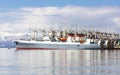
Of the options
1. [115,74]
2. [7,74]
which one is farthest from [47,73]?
[115,74]

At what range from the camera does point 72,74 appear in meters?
51.9

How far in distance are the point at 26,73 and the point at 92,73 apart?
26.7ft

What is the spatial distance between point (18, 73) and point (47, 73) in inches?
147

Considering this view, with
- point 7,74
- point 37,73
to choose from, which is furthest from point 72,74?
point 7,74

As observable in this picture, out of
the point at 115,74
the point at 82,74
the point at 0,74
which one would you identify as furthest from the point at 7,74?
the point at 115,74

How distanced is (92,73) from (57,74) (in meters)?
4.61

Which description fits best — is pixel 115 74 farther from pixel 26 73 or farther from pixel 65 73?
pixel 26 73

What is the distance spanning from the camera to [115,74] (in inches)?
2030

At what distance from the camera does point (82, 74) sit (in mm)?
51969

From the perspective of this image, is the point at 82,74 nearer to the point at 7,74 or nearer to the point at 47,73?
the point at 47,73

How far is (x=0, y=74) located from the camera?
52.5 m

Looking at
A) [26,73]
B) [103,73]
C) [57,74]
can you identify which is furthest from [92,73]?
[26,73]

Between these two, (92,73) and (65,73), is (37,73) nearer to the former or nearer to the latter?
(65,73)

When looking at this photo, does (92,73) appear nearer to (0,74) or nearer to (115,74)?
(115,74)
